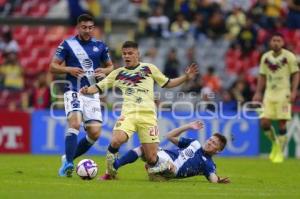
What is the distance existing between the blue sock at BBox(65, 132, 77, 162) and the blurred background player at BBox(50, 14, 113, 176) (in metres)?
0.02

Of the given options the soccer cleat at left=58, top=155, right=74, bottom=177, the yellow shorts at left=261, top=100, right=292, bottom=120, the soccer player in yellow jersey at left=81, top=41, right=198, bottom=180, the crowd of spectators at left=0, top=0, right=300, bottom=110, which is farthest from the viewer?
the crowd of spectators at left=0, top=0, right=300, bottom=110

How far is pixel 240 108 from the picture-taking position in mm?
23219

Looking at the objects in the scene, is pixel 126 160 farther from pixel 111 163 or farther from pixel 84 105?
pixel 84 105

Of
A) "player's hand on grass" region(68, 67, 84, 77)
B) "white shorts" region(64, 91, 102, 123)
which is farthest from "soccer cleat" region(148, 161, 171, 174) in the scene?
"player's hand on grass" region(68, 67, 84, 77)

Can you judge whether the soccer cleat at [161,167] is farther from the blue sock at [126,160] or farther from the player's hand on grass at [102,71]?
the player's hand on grass at [102,71]

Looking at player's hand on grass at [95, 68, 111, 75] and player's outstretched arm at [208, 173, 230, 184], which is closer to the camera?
player's outstretched arm at [208, 173, 230, 184]

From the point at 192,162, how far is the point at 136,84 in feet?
4.69

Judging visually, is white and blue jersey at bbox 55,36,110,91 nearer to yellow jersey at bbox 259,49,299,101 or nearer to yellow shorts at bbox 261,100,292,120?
yellow jersey at bbox 259,49,299,101

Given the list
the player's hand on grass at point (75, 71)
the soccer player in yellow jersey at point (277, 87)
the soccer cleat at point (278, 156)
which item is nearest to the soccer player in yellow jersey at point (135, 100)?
the player's hand on grass at point (75, 71)

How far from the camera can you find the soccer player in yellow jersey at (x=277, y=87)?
19.4 meters

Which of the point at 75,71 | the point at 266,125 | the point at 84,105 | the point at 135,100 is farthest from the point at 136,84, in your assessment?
the point at 266,125

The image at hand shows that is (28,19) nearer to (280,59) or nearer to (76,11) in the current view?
(76,11)

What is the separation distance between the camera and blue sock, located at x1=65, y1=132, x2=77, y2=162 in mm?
13430

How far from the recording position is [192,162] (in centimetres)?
1316
